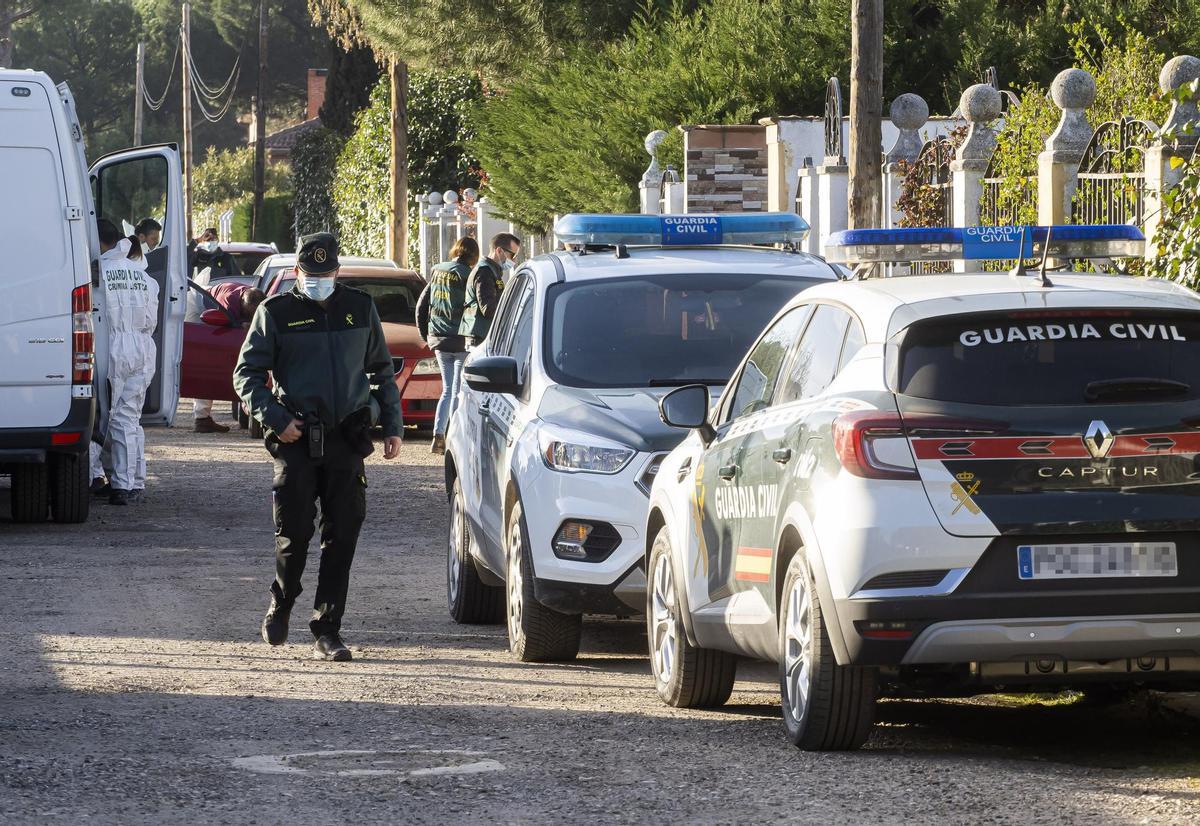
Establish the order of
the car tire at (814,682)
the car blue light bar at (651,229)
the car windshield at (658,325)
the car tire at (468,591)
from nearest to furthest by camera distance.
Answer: the car tire at (814,682)
the car windshield at (658,325)
the car tire at (468,591)
the car blue light bar at (651,229)

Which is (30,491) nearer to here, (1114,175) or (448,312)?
(448,312)

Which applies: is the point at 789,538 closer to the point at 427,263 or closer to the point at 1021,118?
the point at 1021,118

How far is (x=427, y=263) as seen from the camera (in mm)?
40656

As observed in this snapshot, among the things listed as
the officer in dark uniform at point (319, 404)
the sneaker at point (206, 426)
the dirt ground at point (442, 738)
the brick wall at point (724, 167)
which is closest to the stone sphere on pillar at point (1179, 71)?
the dirt ground at point (442, 738)

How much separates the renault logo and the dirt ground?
3.09ft

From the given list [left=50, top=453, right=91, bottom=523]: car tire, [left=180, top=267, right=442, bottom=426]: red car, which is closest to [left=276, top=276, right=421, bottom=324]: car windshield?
[left=180, top=267, right=442, bottom=426]: red car

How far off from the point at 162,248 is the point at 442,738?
31.2ft

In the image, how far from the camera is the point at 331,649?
915 cm

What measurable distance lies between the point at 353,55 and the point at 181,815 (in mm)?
50287

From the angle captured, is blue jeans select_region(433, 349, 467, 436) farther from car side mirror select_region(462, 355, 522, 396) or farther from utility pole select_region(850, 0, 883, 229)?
car side mirror select_region(462, 355, 522, 396)

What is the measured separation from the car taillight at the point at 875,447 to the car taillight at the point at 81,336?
26.7ft

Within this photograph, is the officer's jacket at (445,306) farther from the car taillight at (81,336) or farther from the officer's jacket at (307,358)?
the officer's jacket at (307,358)

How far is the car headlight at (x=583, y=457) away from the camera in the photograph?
8.66 meters

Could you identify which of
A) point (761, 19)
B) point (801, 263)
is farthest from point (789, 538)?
point (761, 19)
